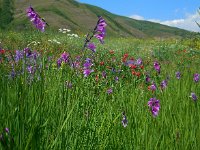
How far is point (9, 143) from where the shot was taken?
175 cm

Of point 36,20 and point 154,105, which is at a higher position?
point 36,20

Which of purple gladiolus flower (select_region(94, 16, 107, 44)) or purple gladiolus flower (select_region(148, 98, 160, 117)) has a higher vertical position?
purple gladiolus flower (select_region(94, 16, 107, 44))

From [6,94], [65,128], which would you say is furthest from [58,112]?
[6,94]

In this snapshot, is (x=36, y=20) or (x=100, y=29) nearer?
(x=36, y=20)

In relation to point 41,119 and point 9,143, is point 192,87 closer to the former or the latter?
point 41,119

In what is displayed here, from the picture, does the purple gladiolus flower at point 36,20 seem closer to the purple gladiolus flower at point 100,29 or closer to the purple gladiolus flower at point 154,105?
the purple gladiolus flower at point 100,29

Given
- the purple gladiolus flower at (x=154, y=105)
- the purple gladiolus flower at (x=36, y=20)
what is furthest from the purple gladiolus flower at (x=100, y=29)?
the purple gladiolus flower at (x=154, y=105)

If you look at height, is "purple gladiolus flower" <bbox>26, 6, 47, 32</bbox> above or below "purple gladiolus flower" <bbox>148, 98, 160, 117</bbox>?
above

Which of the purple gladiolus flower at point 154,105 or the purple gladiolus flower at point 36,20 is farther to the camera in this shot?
the purple gladiolus flower at point 154,105

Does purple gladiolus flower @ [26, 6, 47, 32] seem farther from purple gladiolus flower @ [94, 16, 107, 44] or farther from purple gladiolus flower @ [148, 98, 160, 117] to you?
purple gladiolus flower @ [148, 98, 160, 117]

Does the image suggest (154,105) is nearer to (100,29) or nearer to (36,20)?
(100,29)

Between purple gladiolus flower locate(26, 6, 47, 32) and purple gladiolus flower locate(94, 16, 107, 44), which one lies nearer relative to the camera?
purple gladiolus flower locate(26, 6, 47, 32)

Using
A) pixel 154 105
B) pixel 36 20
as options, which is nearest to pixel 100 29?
pixel 36 20

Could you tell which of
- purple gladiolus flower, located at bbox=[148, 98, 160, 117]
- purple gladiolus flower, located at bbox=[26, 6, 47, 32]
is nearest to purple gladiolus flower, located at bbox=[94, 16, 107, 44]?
purple gladiolus flower, located at bbox=[26, 6, 47, 32]
